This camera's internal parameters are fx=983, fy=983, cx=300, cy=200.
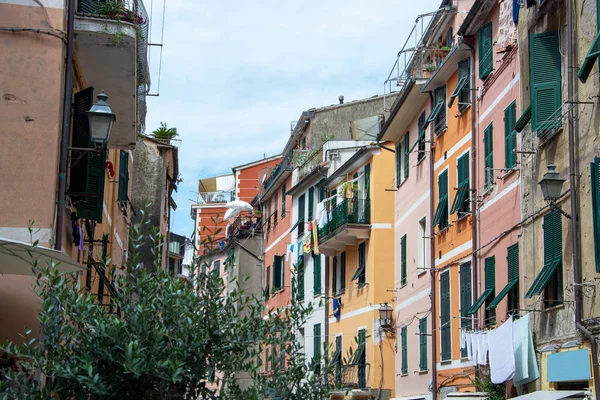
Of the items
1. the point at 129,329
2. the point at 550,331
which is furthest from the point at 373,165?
the point at 129,329

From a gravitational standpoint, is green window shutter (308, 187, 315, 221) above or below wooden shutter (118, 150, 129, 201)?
above

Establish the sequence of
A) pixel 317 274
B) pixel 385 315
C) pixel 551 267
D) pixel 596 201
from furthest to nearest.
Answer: pixel 317 274 → pixel 385 315 → pixel 551 267 → pixel 596 201

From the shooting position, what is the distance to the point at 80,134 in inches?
586

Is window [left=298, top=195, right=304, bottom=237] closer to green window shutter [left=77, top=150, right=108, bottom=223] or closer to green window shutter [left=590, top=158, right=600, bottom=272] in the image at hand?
green window shutter [left=77, top=150, right=108, bottom=223]

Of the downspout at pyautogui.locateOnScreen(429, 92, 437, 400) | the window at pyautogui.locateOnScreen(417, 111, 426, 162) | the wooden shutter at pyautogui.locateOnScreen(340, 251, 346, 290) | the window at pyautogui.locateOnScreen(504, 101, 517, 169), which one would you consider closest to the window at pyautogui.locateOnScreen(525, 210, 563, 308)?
the window at pyautogui.locateOnScreen(504, 101, 517, 169)

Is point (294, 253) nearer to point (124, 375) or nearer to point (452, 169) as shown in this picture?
point (452, 169)

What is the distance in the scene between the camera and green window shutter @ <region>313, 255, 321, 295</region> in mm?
38594

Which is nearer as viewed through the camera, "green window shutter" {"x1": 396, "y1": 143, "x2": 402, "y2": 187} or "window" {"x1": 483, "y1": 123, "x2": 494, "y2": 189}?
"window" {"x1": 483, "y1": 123, "x2": 494, "y2": 189}

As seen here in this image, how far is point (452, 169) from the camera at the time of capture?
2383 centimetres

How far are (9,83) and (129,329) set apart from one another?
20.3 ft

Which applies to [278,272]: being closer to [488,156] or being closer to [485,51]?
[485,51]

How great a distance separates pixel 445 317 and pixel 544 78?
9.02 metres

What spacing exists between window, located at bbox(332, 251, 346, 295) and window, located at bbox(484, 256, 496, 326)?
1524 centimetres

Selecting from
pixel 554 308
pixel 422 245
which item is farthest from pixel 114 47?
pixel 422 245
